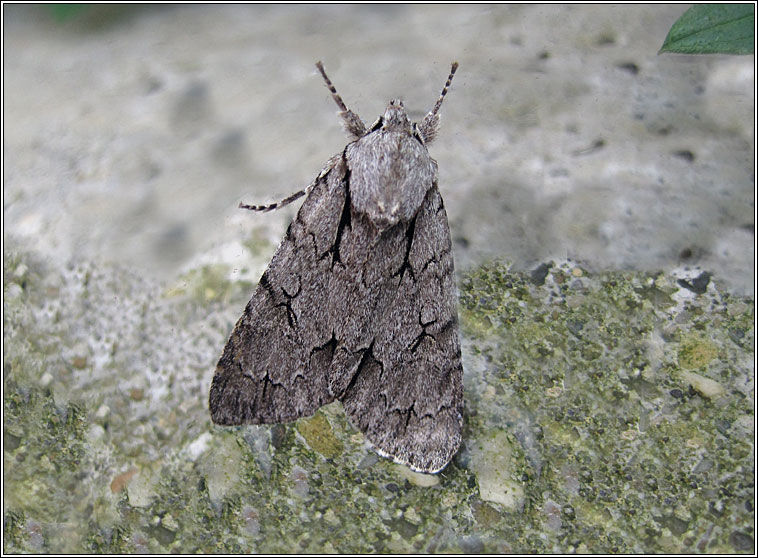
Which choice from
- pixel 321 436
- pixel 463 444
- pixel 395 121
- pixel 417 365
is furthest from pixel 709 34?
pixel 321 436

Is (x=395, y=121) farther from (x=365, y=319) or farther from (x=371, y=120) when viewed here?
(x=365, y=319)

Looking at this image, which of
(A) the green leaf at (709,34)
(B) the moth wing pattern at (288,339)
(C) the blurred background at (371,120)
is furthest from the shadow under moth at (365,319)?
(A) the green leaf at (709,34)

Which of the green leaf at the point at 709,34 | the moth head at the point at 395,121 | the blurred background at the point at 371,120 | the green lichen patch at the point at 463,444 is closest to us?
the green leaf at the point at 709,34

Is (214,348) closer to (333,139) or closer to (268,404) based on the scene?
(268,404)

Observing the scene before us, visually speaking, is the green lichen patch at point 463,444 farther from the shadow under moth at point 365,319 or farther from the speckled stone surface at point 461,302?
the shadow under moth at point 365,319

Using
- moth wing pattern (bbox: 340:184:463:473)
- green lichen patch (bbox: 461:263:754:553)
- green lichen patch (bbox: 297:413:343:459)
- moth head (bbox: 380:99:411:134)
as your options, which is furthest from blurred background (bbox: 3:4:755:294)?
green lichen patch (bbox: 297:413:343:459)

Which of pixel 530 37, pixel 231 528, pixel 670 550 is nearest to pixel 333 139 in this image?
pixel 530 37
